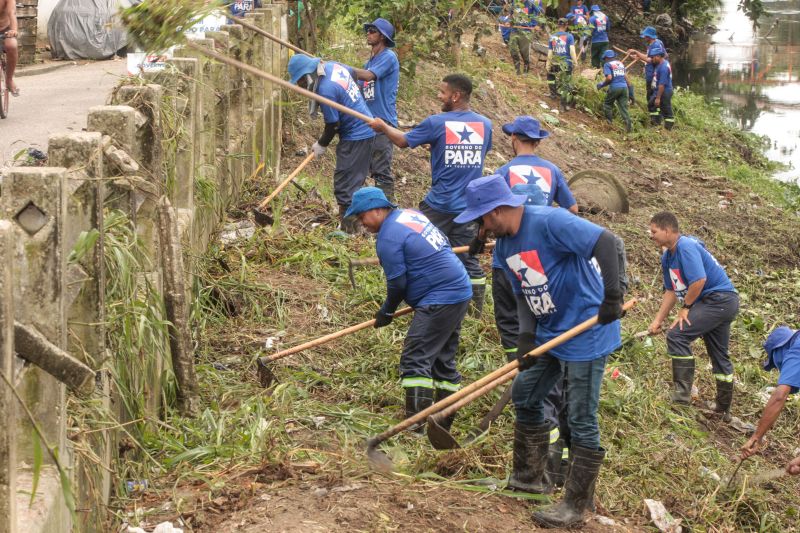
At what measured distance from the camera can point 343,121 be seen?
9586 mm

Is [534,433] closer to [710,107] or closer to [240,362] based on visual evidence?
[240,362]

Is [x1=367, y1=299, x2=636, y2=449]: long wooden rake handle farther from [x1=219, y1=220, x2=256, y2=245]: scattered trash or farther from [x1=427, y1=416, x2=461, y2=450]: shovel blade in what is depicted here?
[x1=219, y1=220, x2=256, y2=245]: scattered trash

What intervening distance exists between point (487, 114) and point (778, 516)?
9.74 m

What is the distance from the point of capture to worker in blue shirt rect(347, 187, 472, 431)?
20.6 ft

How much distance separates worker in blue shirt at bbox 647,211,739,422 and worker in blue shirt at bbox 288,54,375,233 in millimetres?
Answer: 2755

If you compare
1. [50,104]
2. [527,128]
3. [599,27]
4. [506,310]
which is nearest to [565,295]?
[506,310]

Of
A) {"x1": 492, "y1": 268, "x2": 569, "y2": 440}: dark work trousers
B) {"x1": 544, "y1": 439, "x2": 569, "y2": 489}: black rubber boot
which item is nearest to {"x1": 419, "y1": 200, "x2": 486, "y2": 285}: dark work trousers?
{"x1": 492, "y1": 268, "x2": 569, "y2": 440}: dark work trousers

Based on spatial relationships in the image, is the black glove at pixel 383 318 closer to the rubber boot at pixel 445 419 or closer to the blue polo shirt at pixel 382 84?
the rubber boot at pixel 445 419

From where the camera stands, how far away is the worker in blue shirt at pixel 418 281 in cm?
627

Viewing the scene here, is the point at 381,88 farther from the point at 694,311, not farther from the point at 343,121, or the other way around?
the point at 694,311

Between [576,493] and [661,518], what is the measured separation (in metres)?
0.91

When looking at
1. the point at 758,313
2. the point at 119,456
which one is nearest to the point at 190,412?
Result: the point at 119,456

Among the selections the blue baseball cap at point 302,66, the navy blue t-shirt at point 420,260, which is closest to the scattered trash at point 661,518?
the navy blue t-shirt at point 420,260

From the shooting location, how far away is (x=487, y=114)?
1573cm
